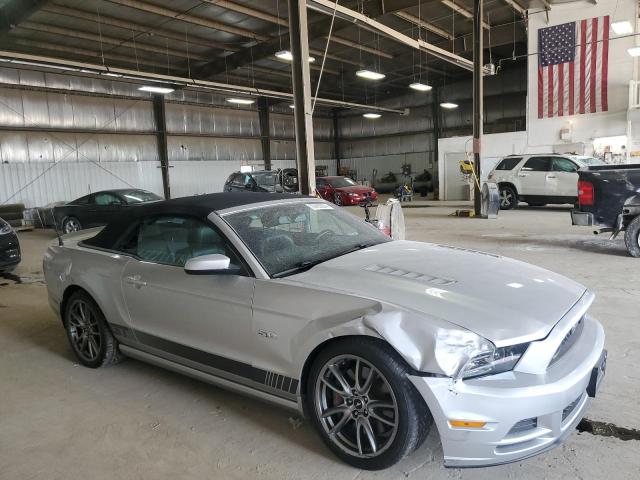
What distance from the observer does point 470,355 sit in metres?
1.99

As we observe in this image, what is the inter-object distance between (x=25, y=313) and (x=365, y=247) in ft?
14.4

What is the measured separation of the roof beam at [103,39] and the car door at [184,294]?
1325 centimetres

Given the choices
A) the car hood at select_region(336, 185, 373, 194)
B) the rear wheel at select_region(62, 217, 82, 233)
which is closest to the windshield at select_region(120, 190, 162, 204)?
the rear wheel at select_region(62, 217, 82, 233)

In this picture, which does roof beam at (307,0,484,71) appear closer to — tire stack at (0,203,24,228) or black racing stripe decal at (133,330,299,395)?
black racing stripe decal at (133,330,299,395)

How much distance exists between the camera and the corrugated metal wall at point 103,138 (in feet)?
55.4

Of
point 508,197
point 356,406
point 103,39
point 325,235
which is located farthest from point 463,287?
point 103,39

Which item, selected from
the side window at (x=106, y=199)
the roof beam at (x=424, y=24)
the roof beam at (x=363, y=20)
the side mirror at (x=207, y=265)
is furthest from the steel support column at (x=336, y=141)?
the side mirror at (x=207, y=265)

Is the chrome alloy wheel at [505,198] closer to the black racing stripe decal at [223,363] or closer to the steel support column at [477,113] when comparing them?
the steel support column at [477,113]

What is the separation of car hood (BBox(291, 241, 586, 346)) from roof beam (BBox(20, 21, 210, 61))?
571 inches

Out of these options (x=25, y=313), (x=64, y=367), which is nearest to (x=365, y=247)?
(x=64, y=367)

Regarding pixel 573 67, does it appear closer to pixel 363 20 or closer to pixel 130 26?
pixel 363 20

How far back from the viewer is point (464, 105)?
2619 centimetres

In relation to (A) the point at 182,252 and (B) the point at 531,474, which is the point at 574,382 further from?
(A) the point at 182,252

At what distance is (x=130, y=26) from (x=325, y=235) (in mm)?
13220
